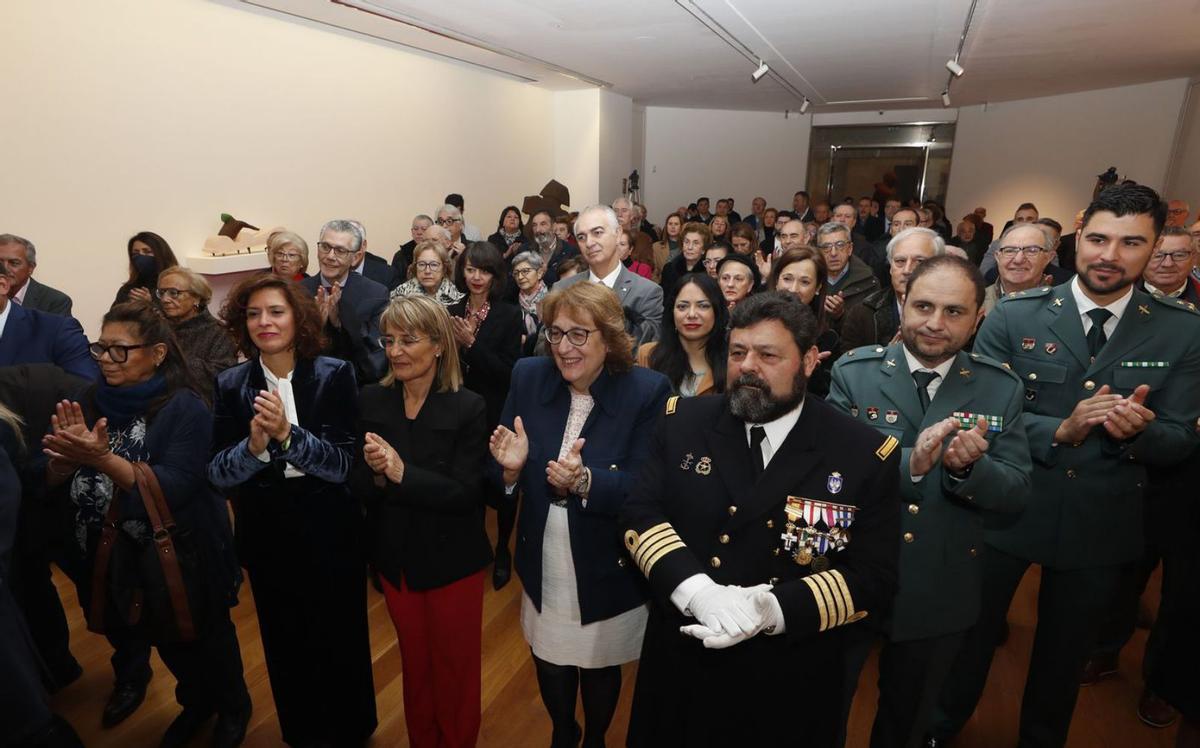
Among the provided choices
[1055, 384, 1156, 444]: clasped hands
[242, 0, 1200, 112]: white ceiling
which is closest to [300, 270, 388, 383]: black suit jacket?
[1055, 384, 1156, 444]: clasped hands

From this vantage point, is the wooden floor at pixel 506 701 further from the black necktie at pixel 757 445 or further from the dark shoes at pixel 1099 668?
the black necktie at pixel 757 445

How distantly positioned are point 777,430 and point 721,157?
47.4ft

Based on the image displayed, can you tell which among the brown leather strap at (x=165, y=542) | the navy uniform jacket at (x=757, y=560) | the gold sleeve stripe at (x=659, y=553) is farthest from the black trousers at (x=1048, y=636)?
the brown leather strap at (x=165, y=542)

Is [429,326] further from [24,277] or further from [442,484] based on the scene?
[24,277]

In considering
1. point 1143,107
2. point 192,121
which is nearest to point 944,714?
point 192,121

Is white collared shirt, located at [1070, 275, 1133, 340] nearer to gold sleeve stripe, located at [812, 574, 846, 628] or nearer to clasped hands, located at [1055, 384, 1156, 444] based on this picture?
clasped hands, located at [1055, 384, 1156, 444]

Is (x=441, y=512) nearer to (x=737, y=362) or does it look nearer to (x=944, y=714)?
Result: (x=737, y=362)

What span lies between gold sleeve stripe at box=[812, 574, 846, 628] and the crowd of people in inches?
0.6

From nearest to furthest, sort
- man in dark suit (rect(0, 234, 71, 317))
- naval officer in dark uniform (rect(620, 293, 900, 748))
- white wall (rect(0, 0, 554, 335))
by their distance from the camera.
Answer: naval officer in dark uniform (rect(620, 293, 900, 748)) → man in dark suit (rect(0, 234, 71, 317)) → white wall (rect(0, 0, 554, 335))

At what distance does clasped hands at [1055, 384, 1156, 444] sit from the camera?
1876mm

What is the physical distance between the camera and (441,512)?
2.18 m

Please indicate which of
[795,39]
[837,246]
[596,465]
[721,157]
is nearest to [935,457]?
[596,465]

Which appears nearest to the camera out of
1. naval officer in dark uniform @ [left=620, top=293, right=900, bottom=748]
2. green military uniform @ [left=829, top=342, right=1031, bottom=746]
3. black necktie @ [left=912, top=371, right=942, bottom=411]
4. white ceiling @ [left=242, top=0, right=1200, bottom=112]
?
naval officer in dark uniform @ [left=620, top=293, right=900, bottom=748]

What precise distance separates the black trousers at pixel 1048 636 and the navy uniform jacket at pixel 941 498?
42 centimetres
